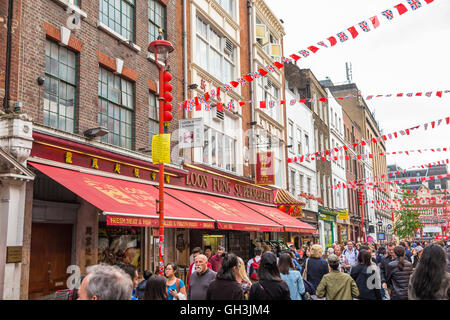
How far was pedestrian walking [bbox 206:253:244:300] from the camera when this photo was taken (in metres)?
5.25

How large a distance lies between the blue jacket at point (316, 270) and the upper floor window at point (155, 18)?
9188mm

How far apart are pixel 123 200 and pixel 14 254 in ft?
8.48

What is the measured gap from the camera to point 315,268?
8.72m

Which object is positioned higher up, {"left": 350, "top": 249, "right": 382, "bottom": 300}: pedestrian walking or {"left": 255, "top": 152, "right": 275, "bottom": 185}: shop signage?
{"left": 255, "top": 152, "right": 275, "bottom": 185}: shop signage

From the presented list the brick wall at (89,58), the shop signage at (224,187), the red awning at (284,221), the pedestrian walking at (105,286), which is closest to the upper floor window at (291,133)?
the shop signage at (224,187)

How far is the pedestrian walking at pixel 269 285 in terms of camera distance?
Answer: 5191 millimetres

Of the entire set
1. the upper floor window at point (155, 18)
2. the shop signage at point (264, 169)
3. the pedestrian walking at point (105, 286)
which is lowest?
the pedestrian walking at point (105, 286)

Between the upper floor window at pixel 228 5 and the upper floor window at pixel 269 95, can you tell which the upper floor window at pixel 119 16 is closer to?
the upper floor window at pixel 228 5

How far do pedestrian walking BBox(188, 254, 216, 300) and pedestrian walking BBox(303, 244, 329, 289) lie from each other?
2.75 metres

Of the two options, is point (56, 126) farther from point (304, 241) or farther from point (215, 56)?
point (304, 241)

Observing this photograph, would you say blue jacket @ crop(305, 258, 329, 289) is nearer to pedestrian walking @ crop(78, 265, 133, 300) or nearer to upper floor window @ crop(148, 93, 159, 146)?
pedestrian walking @ crop(78, 265, 133, 300)

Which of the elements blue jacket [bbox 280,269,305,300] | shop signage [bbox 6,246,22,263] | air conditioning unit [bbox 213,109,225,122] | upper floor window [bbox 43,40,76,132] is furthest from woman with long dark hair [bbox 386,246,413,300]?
air conditioning unit [bbox 213,109,225,122]

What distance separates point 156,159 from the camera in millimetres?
9633

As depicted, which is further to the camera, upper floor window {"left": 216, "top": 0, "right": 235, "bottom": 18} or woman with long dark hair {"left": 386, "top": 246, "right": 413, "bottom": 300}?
upper floor window {"left": 216, "top": 0, "right": 235, "bottom": 18}
